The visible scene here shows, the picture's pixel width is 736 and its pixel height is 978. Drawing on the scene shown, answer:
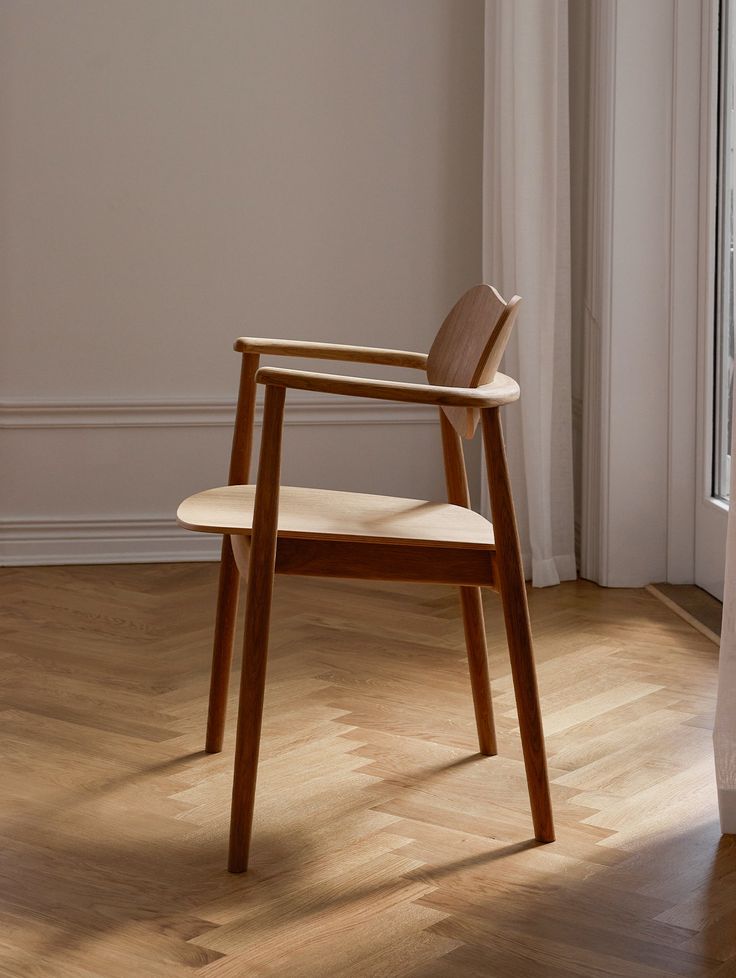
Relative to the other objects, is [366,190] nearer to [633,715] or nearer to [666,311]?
[666,311]

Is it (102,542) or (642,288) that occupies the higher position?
(642,288)

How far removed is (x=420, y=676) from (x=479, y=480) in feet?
3.77

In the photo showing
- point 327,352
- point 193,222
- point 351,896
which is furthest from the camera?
point 193,222

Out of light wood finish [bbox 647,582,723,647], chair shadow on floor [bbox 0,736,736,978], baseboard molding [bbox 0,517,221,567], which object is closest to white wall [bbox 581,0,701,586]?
light wood finish [bbox 647,582,723,647]

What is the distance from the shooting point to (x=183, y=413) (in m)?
3.24

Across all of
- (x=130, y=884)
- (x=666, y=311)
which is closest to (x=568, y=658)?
(x=666, y=311)

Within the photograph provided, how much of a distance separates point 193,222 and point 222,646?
1662 mm

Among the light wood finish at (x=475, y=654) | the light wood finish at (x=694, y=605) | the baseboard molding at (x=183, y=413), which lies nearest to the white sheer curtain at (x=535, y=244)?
the light wood finish at (x=694, y=605)

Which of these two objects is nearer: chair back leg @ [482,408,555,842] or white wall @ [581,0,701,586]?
chair back leg @ [482,408,555,842]

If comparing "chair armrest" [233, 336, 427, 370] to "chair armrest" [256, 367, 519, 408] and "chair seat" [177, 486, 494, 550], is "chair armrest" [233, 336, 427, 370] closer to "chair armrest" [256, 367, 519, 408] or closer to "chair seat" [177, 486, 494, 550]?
"chair seat" [177, 486, 494, 550]

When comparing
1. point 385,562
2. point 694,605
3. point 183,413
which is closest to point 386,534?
point 385,562

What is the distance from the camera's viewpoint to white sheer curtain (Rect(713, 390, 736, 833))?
160cm

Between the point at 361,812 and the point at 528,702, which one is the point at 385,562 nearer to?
the point at 528,702

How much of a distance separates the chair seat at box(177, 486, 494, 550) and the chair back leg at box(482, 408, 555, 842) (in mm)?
31
